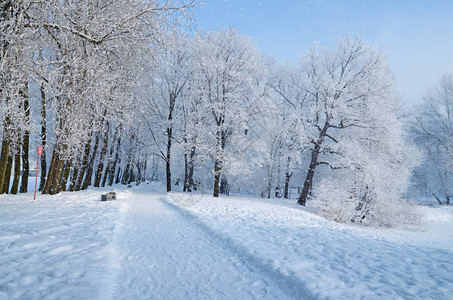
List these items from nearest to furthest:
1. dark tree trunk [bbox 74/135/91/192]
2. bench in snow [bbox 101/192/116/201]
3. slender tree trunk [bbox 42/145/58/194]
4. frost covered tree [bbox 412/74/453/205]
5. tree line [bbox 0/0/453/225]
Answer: tree line [bbox 0/0/453/225] < slender tree trunk [bbox 42/145/58/194] < bench in snow [bbox 101/192/116/201] < dark tree trunk [bbox 74/135/91/192] < frost covered tree [bbox 412/74/453/205]

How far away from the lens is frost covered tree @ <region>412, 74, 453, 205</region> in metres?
25.8

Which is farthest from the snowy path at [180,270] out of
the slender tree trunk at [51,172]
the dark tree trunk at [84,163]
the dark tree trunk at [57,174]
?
the dark tree trunk at [84,163]

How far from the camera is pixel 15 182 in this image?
41.2 feet

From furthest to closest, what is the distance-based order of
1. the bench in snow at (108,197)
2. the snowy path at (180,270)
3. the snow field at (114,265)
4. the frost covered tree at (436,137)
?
the frost covered tree at (436,137) < the bench in snow at (108,197) < the snowy path at (180,270) < the snow field at (114,265)

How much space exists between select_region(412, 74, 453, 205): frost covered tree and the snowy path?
30.9 m

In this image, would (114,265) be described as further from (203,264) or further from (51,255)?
(203,264)

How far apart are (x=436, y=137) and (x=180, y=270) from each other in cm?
3552

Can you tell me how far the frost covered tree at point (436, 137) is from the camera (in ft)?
84.5

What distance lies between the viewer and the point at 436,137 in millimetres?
27766

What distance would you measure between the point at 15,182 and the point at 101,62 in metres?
9.70

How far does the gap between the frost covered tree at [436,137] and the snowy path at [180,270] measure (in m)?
30.9

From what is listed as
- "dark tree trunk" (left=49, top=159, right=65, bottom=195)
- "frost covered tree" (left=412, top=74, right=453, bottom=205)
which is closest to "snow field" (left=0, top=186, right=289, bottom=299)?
"dark tree trunk" (left=49, top=159, right=65, bottom=195)

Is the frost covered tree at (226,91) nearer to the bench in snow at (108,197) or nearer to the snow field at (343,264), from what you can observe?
the bench in snow at (108,197)

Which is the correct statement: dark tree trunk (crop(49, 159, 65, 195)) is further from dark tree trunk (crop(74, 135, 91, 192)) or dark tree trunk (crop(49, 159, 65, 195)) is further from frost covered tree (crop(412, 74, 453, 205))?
frost covered tree (crop(412, 74, 453, 205))
